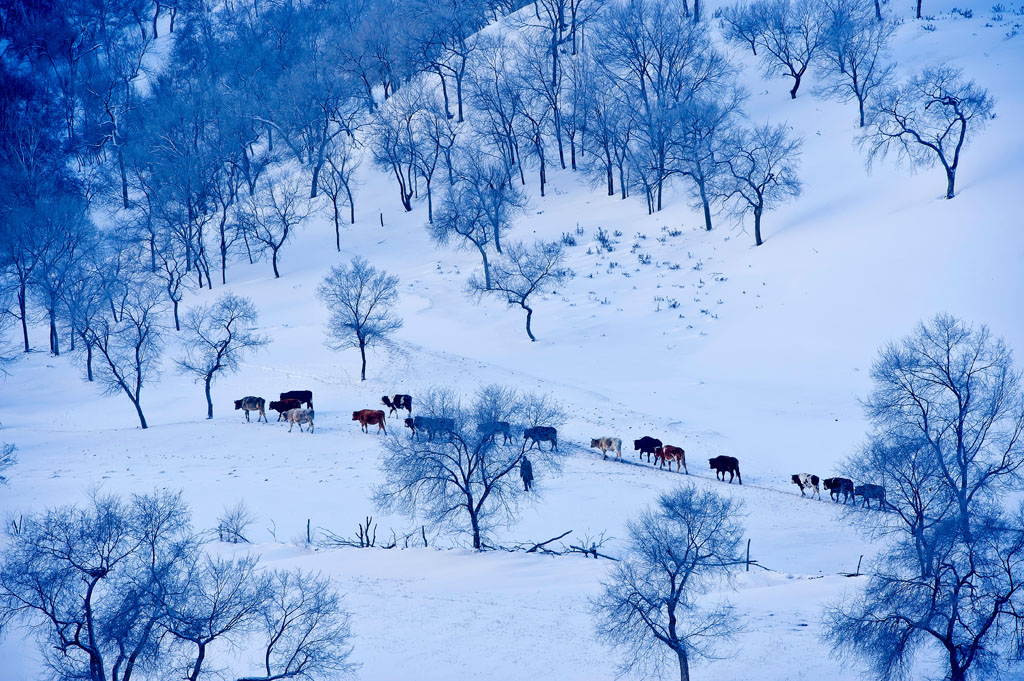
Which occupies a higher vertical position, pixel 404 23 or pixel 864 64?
pixel 404 23

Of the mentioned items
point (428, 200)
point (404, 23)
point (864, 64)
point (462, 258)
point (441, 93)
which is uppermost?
point (404, 23)

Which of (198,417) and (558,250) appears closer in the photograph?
(198,417)

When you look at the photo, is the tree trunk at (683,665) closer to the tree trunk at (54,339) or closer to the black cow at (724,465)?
the black cow at (724,465)

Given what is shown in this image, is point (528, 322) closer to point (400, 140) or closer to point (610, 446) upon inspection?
point (610, 446)

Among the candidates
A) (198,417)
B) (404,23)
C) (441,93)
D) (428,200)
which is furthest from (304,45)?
(198,417)

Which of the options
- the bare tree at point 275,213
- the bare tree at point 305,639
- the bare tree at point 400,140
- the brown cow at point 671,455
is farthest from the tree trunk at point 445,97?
the bare tree at point 305,639

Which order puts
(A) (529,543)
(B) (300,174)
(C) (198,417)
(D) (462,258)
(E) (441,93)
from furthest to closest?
(E) (441,93) → (B) (300,174) → (D) (462,258) → (C) (198,417) → (A) (529,543)

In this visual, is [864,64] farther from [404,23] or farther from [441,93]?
[404,23]
